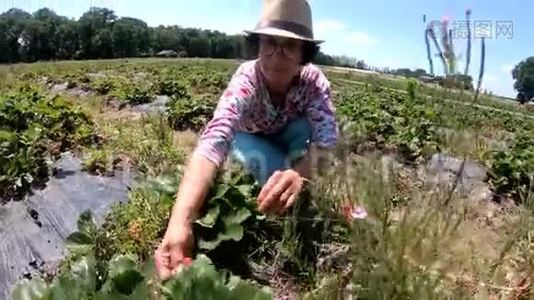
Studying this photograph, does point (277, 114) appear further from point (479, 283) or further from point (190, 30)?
point (190, 30)

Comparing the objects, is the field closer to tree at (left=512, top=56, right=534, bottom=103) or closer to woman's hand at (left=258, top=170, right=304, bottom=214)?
woman's hand at (left=258, top=170, right=304, bottom=214)

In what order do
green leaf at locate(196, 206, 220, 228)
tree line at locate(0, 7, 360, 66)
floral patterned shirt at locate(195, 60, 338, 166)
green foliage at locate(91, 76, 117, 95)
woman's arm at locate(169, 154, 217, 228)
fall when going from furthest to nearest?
tree line at locate(0, 7, 360, 66)
green foliage at locate(91, 76, 117, 95)
floral patterned shirt at locate(195, 60, 338, 166)
green leaf at locate(196, 206, 220, 228)
woman's arm at locate(169, 154, 217, 228)

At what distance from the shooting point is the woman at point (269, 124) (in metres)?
2.38

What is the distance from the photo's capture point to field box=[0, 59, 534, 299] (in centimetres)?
163

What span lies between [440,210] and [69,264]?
1569 mm

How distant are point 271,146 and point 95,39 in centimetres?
6444

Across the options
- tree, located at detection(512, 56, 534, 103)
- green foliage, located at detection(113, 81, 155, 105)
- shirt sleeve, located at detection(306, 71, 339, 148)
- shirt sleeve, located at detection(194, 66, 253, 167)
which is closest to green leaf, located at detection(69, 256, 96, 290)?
shirt sleeve, located at detection(194, 66, 253, 167)

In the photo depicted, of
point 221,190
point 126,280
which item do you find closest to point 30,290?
point 126,280

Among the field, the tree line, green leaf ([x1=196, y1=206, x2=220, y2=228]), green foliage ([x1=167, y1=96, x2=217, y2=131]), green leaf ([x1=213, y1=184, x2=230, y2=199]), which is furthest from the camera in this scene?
the tree line

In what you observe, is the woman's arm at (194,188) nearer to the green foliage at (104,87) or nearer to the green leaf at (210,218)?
the green leaf at (210,218)

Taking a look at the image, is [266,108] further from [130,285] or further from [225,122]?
[130,285]

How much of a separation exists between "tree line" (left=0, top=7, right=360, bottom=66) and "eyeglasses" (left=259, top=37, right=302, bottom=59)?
2329 inches

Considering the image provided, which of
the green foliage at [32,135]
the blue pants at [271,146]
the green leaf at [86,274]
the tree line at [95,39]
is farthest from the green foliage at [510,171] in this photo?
the tree line at [95,39]

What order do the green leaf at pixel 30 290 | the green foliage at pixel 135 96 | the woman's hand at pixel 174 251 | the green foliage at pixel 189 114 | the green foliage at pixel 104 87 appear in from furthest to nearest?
the green foliage at pixel 104 87, the green foliage at pixel 135 96, the green foliage at pixel 189 114, the woman's hand at pixel 174 251, the green leaf at pixel 30 290
